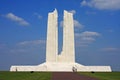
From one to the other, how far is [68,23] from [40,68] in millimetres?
A: 10129

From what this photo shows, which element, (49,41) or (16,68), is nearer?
(16,68)

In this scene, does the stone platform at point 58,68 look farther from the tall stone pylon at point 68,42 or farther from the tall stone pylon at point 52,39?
the tall stone pylon at point 68,42

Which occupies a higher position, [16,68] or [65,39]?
[65,39]

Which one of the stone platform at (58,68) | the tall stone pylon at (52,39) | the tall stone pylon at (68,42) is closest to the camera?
the stone platform at (58,68)

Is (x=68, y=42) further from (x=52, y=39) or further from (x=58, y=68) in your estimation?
(x=58, y=68)

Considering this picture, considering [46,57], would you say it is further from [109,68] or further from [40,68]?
[109,68]

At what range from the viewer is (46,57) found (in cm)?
4544

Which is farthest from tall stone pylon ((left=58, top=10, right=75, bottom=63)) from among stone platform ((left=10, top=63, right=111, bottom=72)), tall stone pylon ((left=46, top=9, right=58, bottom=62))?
stone platform ((left=10, top=63, right=111, bottom=72))

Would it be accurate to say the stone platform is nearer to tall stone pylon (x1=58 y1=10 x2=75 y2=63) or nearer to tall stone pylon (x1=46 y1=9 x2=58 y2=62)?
tall stone pylon (x1=46 y1=9 x2=58 y2=62)

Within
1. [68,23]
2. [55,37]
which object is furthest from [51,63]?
[68,23]

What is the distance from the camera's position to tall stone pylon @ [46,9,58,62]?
1774 inches

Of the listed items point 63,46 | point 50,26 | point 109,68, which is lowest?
point 109,68

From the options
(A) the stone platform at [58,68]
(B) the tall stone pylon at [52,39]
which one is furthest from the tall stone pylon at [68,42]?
(A) the stone platform at [58,68]

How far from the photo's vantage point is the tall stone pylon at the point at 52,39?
45.1 metres
